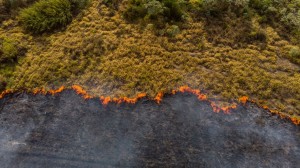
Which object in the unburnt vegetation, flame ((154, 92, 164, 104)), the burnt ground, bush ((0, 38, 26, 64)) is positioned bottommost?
the burnt ground

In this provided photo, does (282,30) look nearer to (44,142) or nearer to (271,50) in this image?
(271,50)

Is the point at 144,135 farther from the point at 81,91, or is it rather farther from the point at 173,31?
the point at 173,31

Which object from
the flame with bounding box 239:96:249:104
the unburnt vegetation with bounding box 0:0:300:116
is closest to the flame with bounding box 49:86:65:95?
the unburnt vegetation with bounding box 0:0:300:116

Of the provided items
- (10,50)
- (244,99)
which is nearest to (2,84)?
(10,50)

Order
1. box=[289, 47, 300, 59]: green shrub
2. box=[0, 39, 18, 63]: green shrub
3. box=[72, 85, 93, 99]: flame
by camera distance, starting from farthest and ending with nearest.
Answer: box=[0, 39, 18, 63]: green shrub
box=[289, 47, 300, 59]: green shrub
box=[72, 85, 93, 99]: flame

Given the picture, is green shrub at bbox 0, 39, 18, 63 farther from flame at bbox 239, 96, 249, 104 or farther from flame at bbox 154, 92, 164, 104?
flame at bbox 239, 96, 249, 104

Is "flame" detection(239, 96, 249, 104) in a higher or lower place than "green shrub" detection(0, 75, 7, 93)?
higher

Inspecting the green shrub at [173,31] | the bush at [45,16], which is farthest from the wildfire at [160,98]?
the bush at [45,16]
